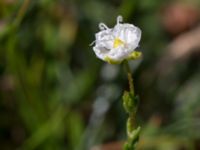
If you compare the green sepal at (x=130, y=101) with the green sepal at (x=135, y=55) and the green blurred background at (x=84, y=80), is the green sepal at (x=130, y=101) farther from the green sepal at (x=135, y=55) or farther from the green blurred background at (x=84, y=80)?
the green blurred background at (x=84, y=80)

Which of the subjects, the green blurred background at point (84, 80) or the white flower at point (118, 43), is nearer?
the white flower at point (118, 43)

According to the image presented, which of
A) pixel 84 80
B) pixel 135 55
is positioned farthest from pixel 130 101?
pixel 84 80

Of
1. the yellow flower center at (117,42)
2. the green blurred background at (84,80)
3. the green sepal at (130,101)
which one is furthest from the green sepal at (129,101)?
the green blurred background at (84,80)

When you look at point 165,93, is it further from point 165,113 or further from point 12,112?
point 12,112

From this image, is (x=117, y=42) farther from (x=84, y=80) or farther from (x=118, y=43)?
(x=84, y=80)

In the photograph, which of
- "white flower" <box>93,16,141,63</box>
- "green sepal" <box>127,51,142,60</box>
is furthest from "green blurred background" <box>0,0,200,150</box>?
"green sepal" <box>127,51,142,60</box>

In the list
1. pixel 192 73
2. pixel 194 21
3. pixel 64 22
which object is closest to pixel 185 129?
pixel 192 73

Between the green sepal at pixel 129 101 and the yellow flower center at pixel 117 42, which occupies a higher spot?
the yellow flower center at pixel 117 42

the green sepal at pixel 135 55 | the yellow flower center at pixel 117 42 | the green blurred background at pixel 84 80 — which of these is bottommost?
the green blurred background at pixel 84 80
